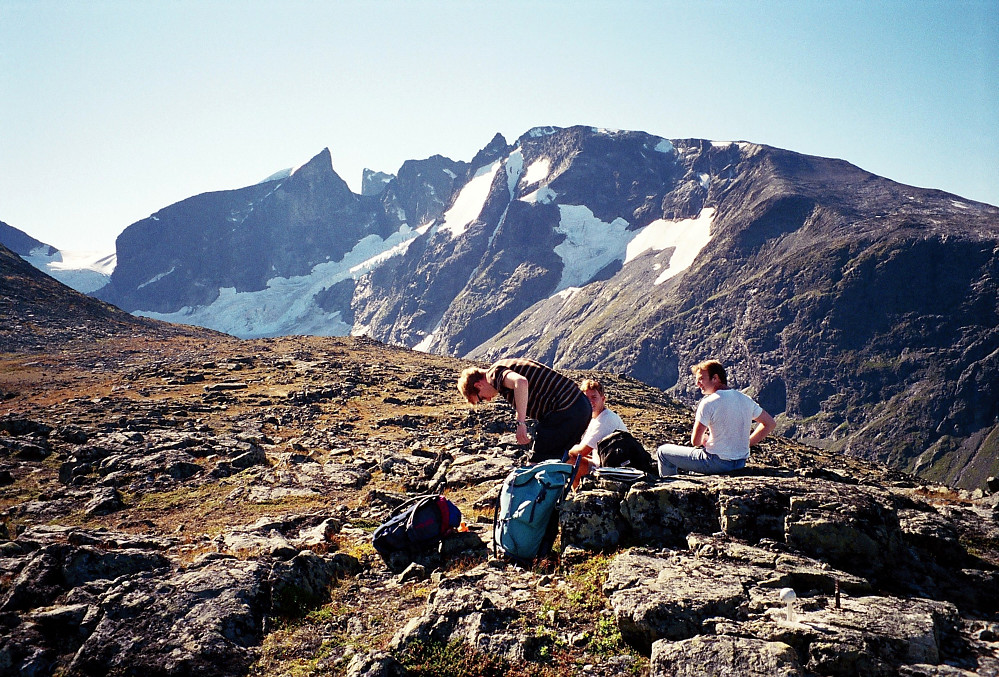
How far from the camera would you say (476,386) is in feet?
38.3

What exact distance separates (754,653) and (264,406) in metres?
36.7

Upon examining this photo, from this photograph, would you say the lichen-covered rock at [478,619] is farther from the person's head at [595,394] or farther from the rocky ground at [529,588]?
the person's head at [595,394]

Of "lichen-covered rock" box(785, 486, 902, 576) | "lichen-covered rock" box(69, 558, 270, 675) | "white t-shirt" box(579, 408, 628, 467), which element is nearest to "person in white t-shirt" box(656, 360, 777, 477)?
"white t-shirt" box(579, 408, 628, 467)

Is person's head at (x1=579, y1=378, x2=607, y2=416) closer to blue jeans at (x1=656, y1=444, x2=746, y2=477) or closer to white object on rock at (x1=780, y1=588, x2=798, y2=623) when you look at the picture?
blue jeans at (x1=656, y1=444, x2=746, y2=477)

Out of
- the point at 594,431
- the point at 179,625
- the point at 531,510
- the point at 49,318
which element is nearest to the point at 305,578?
the point at 179,625

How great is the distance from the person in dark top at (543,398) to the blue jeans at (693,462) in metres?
2.04

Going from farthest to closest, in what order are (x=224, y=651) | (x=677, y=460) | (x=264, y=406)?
(x=264, y=406) → (x=677, y=460) → (x=224, y=651)

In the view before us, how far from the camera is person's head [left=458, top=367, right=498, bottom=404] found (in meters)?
11.5

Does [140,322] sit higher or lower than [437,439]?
higher

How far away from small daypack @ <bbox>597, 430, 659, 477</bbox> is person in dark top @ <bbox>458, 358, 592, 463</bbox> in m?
0.65

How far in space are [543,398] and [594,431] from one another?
2304 millimetres

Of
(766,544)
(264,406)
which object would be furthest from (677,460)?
(264,406)

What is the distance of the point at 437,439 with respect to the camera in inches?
1284

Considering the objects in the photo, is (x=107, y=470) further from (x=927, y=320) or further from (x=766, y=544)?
(x=927, y=320)
